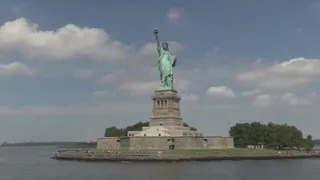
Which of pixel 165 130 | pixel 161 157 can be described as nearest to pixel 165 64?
pixel 165 130

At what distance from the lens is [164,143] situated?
84.2 metres

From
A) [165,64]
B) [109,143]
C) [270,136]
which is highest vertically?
[165,64]

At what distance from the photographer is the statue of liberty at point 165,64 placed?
9506 centimetres

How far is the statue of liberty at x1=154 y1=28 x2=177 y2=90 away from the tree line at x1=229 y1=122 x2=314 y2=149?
2847 centimetres

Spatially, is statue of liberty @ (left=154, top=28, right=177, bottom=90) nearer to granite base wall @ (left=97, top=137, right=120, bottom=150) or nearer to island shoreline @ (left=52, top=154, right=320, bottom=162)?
granite base wall @ (left=97, top=137, right=120, bottom=150)

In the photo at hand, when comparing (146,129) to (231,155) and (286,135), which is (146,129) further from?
(286,135)

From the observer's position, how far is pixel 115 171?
56.8m

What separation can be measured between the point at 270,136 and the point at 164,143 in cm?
3525

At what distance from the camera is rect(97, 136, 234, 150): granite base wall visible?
84.3 meters

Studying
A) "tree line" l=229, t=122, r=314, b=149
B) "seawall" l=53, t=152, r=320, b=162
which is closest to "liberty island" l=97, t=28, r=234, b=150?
"seawall" l=53, t=152, r=320, b=162

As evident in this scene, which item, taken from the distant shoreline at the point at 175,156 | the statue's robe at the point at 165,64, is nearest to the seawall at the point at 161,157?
the distant shoreline at the point at 175,156

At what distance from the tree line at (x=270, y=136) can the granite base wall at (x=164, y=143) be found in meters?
20.7

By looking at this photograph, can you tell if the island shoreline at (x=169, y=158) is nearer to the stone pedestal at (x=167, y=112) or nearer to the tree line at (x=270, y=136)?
the stone pedestal at (x=167, y=112)

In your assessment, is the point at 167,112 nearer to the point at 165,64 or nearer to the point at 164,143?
the point at 164,143
